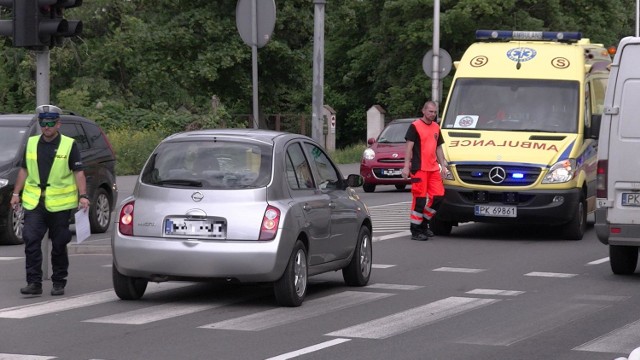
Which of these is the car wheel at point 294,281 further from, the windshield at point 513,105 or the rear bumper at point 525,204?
the windshield at point 513,105

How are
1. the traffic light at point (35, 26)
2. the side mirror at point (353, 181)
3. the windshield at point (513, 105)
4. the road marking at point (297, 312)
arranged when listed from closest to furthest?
the road marking at point (297, 312), the side mirror at point (353, 181), the traffic light at point (35, 26), the windshield at point (513, 105)

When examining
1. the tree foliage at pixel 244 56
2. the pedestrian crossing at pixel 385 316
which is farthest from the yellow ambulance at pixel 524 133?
the tree foliage at pixel 244 56

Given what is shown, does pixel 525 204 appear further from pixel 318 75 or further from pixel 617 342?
pixel 318 75

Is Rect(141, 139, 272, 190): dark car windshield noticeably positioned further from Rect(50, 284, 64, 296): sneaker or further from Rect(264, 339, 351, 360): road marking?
Rect(264, 339, 351, 360): road marking

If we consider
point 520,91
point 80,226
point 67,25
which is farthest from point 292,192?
point 520,91

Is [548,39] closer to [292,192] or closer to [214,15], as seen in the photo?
[292,192]

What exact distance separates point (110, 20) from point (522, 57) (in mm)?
48534

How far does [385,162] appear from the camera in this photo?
102 feet

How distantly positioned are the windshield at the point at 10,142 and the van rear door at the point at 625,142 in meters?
8.28

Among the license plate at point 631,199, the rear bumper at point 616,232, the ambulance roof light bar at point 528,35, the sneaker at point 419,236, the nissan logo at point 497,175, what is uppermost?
the ambulance roof light bar at point 528,35

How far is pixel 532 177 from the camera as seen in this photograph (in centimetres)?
1877

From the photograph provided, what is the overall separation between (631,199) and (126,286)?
5.49 metres

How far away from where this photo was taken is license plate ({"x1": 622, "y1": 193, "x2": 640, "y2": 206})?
47.3 feet

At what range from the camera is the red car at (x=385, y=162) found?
3095cm
